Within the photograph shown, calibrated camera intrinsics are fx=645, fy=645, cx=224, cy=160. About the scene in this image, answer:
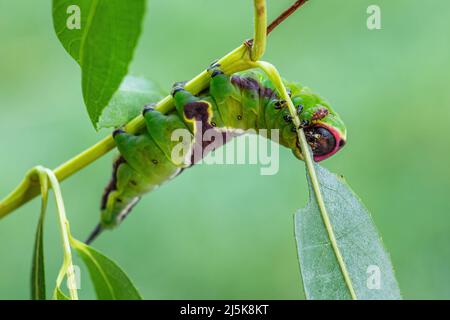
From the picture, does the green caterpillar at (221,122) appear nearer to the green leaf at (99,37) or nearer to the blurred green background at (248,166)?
the green leaf at (99,37)

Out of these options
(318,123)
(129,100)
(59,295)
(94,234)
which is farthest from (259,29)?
(94,234)

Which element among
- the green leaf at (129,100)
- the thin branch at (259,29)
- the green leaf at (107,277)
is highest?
the thin branch at (259,29)

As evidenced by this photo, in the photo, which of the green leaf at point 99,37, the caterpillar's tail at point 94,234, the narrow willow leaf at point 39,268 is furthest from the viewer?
the caterpillar's tail at point 94,234

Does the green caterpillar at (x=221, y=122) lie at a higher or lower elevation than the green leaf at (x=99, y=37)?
lower

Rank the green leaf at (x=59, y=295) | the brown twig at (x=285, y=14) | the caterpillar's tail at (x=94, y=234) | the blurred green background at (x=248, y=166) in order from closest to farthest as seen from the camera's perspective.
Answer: the brown twig at (x=285, y=14)
the green leaf at (x=59, y=295)
the caterpillar's tail at (x=94, y=234)
the blurred green background at (x=248, y=166)

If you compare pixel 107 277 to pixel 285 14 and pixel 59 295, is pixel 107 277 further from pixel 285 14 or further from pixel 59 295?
pixel 285 14

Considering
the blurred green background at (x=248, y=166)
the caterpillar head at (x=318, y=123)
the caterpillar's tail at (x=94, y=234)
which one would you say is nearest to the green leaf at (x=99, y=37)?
the caterpillar head at (x=318, y=123)
